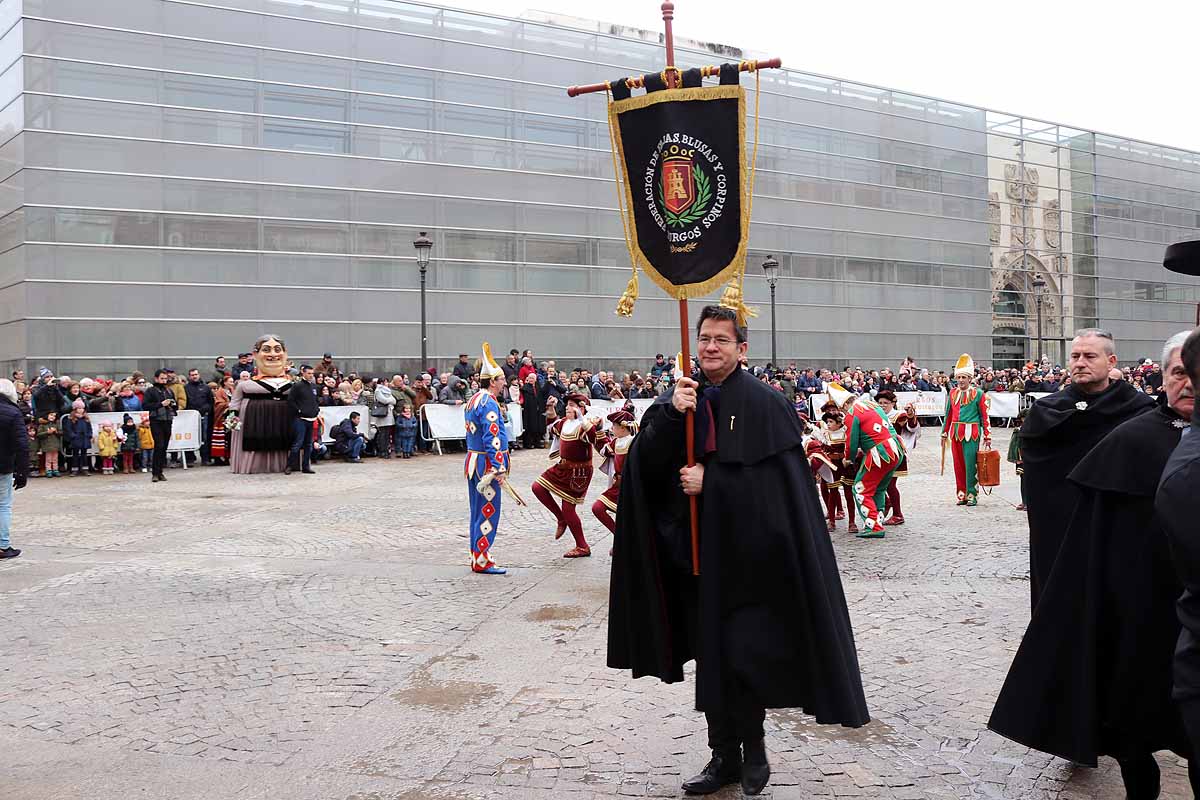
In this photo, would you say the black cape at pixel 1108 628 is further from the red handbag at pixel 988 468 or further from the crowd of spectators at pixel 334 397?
the crowd of spectators at pixel 334 397

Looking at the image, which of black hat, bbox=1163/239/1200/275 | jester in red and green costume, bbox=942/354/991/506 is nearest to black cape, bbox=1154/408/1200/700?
black hat, bbox=1163/239/1200/275

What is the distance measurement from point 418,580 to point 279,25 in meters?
26.4

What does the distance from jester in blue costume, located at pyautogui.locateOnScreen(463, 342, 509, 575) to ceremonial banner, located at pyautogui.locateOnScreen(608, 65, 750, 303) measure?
13.1 ft

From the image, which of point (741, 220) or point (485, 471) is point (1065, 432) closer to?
point (741, 220)

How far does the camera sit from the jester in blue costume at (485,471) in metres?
8.74

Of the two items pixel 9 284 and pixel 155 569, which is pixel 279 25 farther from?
pixel 155 569

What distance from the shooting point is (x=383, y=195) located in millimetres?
30781

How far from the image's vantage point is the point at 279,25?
97.3ft

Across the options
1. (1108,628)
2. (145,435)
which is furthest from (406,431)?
(1108,628)

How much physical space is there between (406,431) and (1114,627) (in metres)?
18.8

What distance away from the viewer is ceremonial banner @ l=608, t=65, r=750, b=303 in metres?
4.79

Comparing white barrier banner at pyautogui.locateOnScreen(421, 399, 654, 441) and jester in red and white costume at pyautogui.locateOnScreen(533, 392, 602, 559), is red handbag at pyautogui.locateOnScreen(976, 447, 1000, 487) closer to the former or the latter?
jester in red and white costume at pyautogui.locateOnScreen(533, 392, 602, 559)

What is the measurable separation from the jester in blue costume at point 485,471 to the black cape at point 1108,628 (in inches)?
217

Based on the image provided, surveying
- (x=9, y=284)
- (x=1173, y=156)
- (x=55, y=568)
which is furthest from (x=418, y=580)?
(x=1173, y=156)
